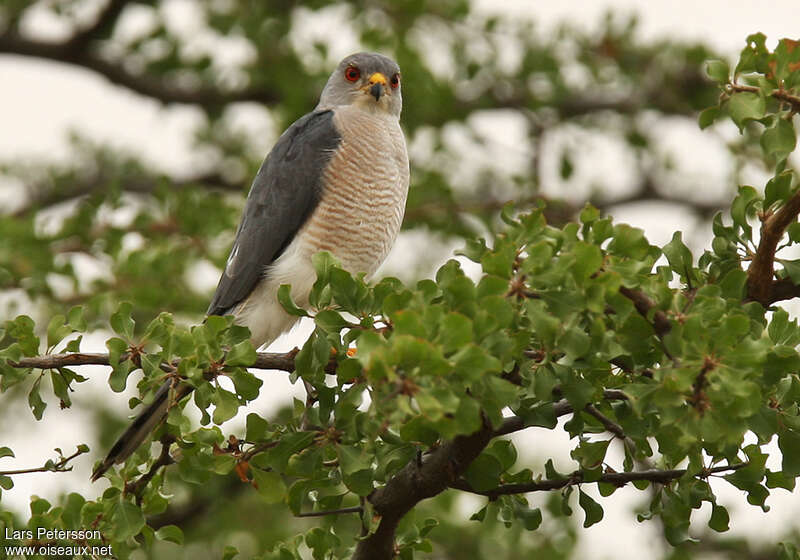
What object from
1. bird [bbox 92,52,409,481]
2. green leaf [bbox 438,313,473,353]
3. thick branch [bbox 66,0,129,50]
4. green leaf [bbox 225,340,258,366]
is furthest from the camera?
thick branch [bbox 66,0,129,50]

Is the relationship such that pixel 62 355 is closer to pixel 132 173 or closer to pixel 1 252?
pixel 1 252

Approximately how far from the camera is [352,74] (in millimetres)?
4539

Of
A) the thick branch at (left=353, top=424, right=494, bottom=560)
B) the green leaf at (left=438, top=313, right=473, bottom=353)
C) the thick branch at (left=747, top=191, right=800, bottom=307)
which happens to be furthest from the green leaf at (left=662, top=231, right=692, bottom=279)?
the green leaf at (left=438, top=313, right=473, bottom=353)

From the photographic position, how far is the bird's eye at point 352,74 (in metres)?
4.53

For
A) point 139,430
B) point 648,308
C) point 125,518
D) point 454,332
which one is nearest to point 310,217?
point 139,430

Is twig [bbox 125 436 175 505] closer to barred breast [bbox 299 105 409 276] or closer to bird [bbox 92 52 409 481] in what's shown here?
bird [bbox 92 52 409 481]

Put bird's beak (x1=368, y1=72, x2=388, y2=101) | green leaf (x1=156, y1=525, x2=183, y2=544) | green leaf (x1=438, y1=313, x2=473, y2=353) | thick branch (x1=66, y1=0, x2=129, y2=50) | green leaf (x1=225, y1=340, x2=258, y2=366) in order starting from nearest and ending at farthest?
green leaf (x1=438, y1=313, x2=473, y2=353)
green leaf (x1=225, y1=340, x2=258, y2=366)
green leaf (x1=156, y1=525, x2=183, y2=544)
bird's beak (x1=368, y1=72, x2=388, y2=101)
thick branch (x1=66, y1=0, x2=129, y2=50)

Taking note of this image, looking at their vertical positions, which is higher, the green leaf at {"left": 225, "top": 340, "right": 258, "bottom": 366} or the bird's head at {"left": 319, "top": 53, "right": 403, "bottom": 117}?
the bird's head at {"left": 319, "top": 53, "right": 403, "bottom": 117}

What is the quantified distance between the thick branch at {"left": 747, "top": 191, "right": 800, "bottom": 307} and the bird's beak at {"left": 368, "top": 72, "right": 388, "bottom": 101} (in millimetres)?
2281

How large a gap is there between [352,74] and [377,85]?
22 centimetres

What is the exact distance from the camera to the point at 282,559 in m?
2.65

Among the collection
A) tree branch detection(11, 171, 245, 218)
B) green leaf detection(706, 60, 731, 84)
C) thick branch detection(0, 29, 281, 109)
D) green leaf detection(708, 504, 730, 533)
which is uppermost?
thick branch detection(0, 29, 281, 109)

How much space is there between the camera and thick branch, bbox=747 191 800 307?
2275mm

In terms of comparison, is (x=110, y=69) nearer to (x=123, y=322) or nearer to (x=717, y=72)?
(x=123, y=322)
